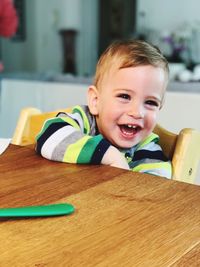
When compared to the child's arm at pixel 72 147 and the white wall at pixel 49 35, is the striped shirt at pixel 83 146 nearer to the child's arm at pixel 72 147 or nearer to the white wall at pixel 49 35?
the child's arm at pixel 72 147

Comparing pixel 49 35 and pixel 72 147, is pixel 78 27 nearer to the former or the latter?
pixel 49 35

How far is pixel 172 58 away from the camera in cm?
509

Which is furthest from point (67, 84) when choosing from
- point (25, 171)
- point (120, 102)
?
point (25, 171)

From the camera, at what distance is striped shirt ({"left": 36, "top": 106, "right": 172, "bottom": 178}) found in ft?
2.46

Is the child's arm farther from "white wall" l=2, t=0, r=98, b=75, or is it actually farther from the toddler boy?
"white wall" l=2, t=0, r=98, b=75

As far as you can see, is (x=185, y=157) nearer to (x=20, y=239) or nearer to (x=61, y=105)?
(x=20, y=239)

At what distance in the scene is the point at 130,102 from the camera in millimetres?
907

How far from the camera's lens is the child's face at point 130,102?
0.89 m

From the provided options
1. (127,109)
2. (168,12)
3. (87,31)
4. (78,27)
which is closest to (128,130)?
(127,109)

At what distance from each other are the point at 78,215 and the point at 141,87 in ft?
1.50

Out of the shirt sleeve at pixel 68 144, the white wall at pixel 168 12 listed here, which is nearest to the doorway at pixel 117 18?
the white wall at pixel 168 12

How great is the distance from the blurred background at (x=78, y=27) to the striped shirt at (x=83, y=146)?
183 inches

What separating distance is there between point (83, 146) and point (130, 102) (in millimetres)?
187

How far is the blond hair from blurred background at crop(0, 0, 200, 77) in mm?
4631
